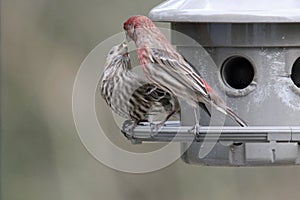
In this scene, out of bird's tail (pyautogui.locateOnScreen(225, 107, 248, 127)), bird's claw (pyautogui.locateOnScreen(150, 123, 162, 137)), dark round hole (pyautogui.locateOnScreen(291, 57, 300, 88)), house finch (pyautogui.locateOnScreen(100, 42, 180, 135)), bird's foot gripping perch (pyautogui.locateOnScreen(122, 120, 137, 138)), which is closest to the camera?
bird's claw (pyautogui.locateOnScreen(150, 123, 162, 137))

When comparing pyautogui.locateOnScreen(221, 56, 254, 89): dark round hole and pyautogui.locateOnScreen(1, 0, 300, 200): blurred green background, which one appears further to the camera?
pyautogui.locateOnScreen(1, 0, 300, 200): blurred green background

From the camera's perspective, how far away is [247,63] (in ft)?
32.5

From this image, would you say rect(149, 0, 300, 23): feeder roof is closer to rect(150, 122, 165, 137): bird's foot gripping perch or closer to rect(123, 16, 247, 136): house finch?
rect(123, 16, 247, 136): house finch

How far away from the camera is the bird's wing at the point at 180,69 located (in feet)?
→ 30.8

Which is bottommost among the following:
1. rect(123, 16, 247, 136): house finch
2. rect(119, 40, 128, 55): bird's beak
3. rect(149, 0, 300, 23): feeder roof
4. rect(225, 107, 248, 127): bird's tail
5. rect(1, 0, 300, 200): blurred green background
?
rect(1, 0, 300, 200): blurred green background

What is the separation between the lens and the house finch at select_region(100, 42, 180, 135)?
985 cm

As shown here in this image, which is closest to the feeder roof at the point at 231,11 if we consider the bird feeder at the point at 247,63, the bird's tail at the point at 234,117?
the bird feeder at the point at 247,63

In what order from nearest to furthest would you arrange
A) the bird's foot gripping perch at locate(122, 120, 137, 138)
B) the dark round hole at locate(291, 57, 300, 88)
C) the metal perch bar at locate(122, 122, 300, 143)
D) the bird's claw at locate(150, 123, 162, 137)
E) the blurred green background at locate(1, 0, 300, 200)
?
the metal perch bar at locate(122, 122, 300, 143) → the bird's claw at locate(150, 123, 162, 137) → the bird's foot gripping perch at locate(122, 120, 137, 138) → the dark round hole at locate(291, 57, 300, 88) → the blurred green background at locate(1, 0, 300, 200)

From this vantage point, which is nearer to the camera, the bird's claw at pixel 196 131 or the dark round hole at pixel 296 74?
the bird's claw at pixel 196 131

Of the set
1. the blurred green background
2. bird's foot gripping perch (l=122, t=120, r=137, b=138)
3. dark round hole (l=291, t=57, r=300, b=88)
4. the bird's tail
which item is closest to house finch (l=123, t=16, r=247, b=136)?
the bird's tail

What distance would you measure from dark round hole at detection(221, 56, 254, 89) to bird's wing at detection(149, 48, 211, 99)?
0.31 m

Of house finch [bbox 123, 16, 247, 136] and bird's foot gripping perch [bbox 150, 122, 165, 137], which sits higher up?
house finch [bbox 123, 16, 247, 136]

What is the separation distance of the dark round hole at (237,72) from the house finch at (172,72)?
20 centimetres

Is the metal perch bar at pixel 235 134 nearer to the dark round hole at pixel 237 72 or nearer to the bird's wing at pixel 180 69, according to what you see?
the bird's wing at pixel 180 69
